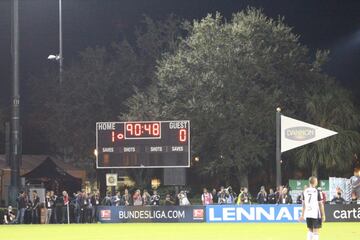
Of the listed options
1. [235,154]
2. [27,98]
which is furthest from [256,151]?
[27,98]

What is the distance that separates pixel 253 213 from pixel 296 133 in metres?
5.12

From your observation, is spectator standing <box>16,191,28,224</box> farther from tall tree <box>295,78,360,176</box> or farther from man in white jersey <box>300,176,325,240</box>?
man in white jersey <box>300,176,325,240</box>

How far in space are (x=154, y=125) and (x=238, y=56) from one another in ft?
49.6

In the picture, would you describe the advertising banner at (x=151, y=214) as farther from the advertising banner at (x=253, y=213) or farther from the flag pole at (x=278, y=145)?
the flag pole at (x=278, y=145)

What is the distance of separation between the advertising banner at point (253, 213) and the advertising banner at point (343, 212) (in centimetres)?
151

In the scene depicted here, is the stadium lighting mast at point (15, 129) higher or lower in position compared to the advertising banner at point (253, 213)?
higher

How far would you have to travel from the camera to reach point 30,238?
25.5m

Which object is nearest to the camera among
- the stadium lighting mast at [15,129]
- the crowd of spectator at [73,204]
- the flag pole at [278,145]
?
the flag pole at [278,145]

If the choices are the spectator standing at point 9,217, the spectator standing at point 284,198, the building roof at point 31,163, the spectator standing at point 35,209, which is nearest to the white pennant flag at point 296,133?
the spectator standing at point 284,198

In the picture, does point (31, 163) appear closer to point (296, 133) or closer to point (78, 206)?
point (78, 206)

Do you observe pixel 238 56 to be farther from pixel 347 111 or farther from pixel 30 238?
pixel 30 238

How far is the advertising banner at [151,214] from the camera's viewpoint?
37562 mm

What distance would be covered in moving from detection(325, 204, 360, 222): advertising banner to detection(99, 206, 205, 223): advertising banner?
19.7ft

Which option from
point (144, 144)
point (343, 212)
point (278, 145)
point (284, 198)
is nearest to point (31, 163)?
point (144, 144)
